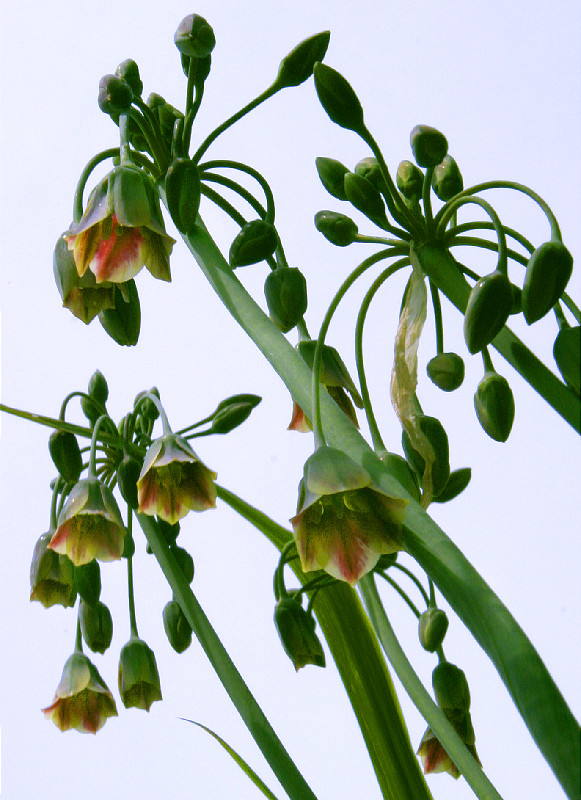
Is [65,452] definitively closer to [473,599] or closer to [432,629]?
[432,629]

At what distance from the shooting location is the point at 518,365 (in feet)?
2.00

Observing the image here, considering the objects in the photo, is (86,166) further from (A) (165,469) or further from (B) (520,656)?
(B) (520,656)

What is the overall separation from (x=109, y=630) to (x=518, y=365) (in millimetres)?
590

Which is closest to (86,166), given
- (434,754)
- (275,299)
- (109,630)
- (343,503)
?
(275,299)

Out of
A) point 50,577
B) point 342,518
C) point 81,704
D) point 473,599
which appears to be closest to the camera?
point 473,599

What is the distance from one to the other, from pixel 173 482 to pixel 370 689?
359mm

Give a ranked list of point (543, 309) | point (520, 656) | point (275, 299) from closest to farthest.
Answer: point (520, 656) → point (543, 309) → point (275, 299)

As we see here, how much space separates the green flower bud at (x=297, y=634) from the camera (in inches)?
31.9

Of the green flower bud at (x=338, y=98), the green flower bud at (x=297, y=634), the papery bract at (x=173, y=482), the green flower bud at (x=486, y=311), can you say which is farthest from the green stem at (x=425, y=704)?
the green flower bud at (x=338, y=98)

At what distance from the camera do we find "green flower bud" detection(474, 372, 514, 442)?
2.23 feet

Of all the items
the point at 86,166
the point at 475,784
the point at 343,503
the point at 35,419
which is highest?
the point at 86,166

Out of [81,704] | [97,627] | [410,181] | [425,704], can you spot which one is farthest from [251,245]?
[81,704]

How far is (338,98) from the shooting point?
68cm

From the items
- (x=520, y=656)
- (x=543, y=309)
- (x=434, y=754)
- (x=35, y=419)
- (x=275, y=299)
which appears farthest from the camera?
(x=434, y=754)
